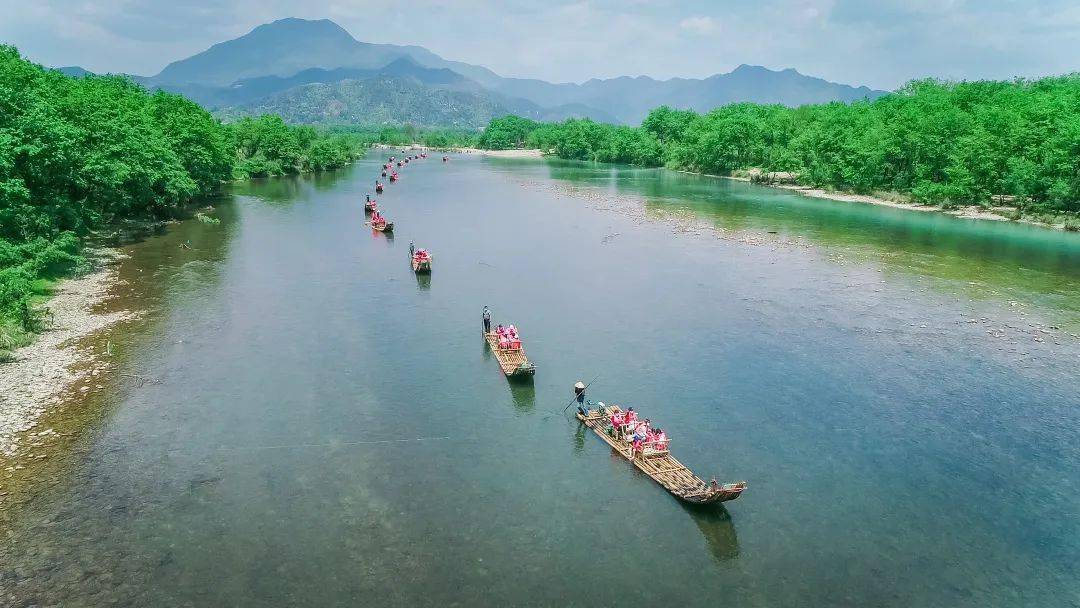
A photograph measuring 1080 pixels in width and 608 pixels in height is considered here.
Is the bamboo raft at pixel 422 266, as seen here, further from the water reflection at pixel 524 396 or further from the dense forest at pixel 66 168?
the dense forest at pixel 66 168

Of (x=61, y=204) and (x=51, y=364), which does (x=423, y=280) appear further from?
(x=61, y=204)

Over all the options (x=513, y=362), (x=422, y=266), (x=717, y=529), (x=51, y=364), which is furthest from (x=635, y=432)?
(x=422, y=266)

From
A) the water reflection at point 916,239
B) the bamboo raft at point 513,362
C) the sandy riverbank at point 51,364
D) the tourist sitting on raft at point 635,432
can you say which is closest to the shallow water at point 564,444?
the bamboo raft at point 513,362

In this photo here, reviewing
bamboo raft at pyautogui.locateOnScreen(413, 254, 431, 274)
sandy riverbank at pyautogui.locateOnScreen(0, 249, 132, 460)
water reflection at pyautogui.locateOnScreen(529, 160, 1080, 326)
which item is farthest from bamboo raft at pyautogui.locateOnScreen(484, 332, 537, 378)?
water reflection at pyautogui.locateOnScreen(529, 160, 1080, 326)

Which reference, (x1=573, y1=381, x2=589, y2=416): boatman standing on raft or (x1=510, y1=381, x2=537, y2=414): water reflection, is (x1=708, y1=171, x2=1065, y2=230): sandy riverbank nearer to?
(x1=573, y1=381, x2=589, y2=416): boatman standing on raft

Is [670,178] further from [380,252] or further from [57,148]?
[57,148]

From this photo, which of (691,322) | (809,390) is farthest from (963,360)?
(691,322)
